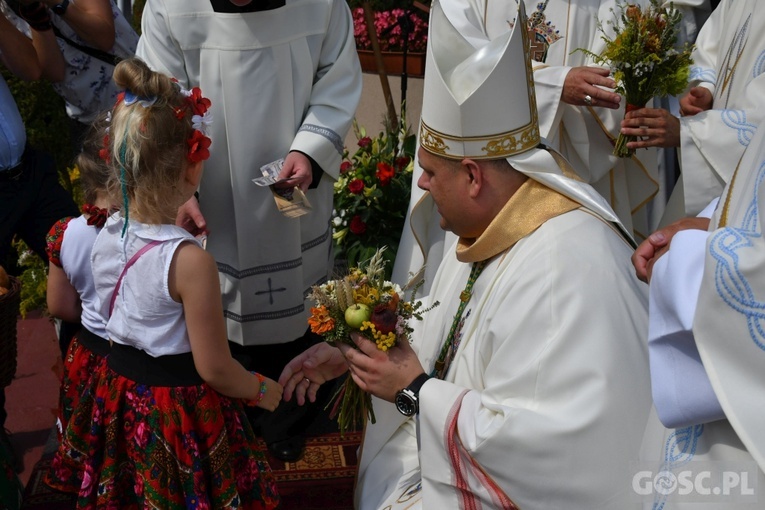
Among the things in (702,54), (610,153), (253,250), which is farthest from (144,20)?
(702,54)

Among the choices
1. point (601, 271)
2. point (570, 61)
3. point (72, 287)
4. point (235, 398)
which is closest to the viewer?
point (601, 271)

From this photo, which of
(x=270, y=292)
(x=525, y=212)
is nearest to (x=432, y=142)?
(x=525, y=212)

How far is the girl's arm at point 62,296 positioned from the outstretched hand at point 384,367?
1.20m

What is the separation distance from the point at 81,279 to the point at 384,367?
121 centimetres

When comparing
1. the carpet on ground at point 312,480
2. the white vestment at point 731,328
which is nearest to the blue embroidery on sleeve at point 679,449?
the white vestment at point 731,328

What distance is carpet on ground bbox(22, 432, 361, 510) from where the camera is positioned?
367cm

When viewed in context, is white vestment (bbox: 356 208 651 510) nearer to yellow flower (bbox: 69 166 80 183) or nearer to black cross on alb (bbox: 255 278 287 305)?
black cross on alb (bbox: 255 278 287 305)

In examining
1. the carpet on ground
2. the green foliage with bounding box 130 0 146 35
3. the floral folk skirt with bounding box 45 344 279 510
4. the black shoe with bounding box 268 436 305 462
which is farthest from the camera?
the green foliage with bounding box 130 0 146 35

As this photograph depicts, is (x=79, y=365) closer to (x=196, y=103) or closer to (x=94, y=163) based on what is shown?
(x=94, y=163)

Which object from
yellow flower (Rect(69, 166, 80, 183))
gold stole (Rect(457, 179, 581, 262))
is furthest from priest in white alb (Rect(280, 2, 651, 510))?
yellow flower (Rect(69, 166, 80, 183))

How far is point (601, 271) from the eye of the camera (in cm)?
223

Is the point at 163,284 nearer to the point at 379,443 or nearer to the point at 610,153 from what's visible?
the point at 379,443

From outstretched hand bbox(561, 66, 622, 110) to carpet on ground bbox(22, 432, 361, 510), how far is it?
180cm

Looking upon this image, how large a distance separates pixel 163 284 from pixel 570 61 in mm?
2182
